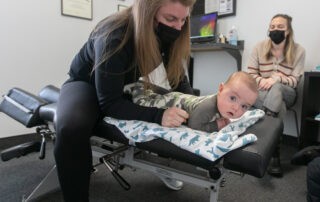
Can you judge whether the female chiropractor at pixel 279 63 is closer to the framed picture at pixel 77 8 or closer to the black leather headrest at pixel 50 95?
the black leather headrest at pixel 50 95

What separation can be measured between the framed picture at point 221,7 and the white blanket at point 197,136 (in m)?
1.76

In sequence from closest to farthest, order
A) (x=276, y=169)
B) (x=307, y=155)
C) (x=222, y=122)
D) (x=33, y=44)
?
(x=222, y=122) → (x=307, y=155) → (x=276, y=169) → (x=33, y=44)

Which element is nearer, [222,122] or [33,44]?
[222,122]

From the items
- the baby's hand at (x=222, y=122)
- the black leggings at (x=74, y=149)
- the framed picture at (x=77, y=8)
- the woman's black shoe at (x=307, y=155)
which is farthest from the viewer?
the framed picture at (x=77, y=8)

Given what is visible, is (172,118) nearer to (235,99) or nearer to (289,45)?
(235,99)

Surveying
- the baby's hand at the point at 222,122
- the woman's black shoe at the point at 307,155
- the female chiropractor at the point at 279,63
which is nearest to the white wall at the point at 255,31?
the female chiropractor at the point at 279,63

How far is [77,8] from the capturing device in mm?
2094

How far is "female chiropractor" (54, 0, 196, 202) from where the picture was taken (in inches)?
29.1

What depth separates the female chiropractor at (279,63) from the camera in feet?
5.23

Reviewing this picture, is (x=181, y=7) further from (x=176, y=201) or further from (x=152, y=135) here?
(x=176, y=201)

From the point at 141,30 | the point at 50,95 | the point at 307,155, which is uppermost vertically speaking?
the point at 141,30

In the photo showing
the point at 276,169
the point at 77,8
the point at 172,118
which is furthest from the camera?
the point at 77,8

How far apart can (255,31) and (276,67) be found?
52 cm

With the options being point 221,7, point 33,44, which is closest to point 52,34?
point 33,44
